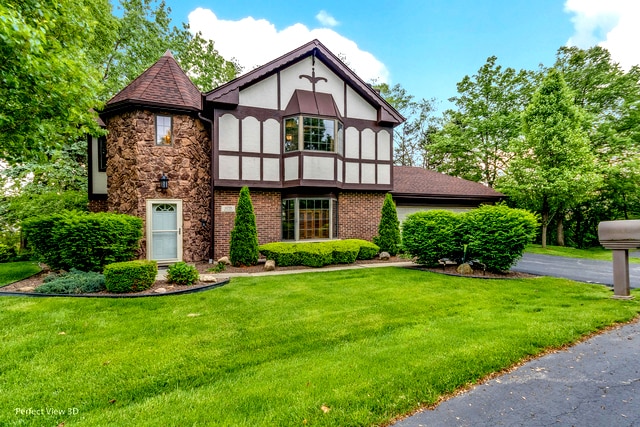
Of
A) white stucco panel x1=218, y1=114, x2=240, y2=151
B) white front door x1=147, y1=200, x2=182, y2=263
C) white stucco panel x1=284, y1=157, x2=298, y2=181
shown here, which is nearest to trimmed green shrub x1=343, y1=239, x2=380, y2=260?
white stucco panel x1=284, y1=157, x2=298, y2=181

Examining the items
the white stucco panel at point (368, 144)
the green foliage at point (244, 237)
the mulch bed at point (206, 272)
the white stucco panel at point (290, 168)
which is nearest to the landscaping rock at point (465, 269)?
the mulch bed at point (206, 272)

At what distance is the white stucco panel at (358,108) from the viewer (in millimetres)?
12531

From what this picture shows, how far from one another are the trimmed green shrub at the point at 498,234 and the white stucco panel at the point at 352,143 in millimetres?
5217

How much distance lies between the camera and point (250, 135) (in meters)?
11.1

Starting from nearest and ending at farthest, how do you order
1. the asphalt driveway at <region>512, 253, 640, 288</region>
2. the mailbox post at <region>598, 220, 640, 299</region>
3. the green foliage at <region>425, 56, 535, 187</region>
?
the mailbox post at <region>598, 220, 640, 299</region>, the asphalt driveway at <region>512, 253, 640, 288</region>, the green foliage at <region>425, 56, 535, 187</region>

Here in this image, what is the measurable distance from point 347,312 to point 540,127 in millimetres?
16183

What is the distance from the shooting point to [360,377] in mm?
3172

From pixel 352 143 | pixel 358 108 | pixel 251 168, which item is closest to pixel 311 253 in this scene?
pixel 251 168

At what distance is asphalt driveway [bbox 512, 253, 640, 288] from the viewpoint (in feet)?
27.6

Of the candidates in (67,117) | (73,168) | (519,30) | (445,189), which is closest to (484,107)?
(519,30)

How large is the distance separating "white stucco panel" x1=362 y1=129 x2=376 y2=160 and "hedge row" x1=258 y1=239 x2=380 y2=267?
4079 mm

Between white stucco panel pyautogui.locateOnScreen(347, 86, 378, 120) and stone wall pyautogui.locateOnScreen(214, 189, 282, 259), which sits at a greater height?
white stucco panel pyautogui.locateOnScreen(347, 86, 378, 120)

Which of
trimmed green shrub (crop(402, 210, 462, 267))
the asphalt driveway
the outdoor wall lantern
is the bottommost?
the asphalt driveway

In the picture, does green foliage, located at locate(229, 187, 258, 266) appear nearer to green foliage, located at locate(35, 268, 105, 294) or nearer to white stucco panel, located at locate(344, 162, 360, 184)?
green foliage, located at locate(35, 268, 105, 294)
